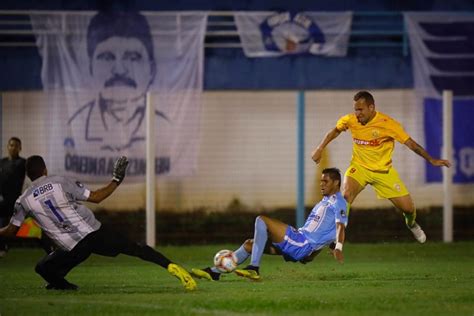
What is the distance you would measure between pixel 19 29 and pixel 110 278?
42.1ft

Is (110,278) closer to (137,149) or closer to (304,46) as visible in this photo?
(137,149)

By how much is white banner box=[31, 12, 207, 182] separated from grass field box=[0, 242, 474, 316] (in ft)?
12.3

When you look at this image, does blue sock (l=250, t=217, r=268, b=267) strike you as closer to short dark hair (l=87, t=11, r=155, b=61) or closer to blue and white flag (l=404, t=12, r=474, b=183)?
blue and white flag (l=404, t=12, r=474, b=183)

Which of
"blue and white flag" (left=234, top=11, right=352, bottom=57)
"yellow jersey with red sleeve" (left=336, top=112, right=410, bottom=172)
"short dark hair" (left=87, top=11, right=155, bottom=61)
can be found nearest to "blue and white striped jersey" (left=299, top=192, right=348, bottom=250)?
"yellow jersey with red sleeve" (left=336, top=112, right=410, bottom=172)

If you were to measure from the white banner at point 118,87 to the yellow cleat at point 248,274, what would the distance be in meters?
8.30

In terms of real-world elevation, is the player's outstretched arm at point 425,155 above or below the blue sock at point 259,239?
above

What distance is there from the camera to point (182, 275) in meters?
12.2

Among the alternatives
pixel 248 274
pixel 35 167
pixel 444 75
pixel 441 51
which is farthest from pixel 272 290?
pixel 441 51

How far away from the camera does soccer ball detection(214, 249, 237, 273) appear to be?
42.3 ft

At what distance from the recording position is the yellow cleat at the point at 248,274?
1275 cm

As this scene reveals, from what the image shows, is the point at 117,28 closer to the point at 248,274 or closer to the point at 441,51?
the point at 441,51

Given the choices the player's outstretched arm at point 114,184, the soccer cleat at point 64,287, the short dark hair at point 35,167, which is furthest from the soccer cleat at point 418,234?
the short dark hair at point 35,167

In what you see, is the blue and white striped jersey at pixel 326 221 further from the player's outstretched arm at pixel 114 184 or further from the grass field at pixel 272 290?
the player's outstretched arm at pixel 114 184

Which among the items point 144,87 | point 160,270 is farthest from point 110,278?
point 144,87
